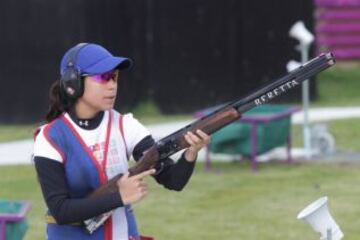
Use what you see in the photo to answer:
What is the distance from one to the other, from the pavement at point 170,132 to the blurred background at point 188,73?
2 centimetres

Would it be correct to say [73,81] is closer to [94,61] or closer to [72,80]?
[72,80]

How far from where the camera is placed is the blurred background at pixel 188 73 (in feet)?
38.8

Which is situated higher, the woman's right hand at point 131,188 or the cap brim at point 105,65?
the cap brim at point 105,65

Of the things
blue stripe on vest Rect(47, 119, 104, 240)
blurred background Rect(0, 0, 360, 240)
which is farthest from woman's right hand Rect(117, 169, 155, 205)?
blurred background Rect(0, 0, 360, 240)

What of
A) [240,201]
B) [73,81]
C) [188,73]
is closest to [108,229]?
[73,81]

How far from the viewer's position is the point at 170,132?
14.7 metres

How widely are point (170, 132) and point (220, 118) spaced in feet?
34.2

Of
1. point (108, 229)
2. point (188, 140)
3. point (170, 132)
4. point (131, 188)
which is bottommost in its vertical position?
point (170, 132)

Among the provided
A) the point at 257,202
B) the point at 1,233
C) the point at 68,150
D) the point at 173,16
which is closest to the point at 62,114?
the point at 68,150

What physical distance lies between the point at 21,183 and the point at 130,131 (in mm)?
7064

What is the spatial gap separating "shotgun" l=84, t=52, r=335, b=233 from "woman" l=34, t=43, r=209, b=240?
3 cm

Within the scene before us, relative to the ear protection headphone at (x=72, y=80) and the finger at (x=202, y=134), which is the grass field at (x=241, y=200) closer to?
the finger at (x=202, y=134)

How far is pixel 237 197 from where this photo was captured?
34.1 feet

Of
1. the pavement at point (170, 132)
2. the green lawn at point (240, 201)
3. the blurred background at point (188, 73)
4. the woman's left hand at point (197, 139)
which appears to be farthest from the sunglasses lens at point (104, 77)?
the pavement at point (170, 132)
